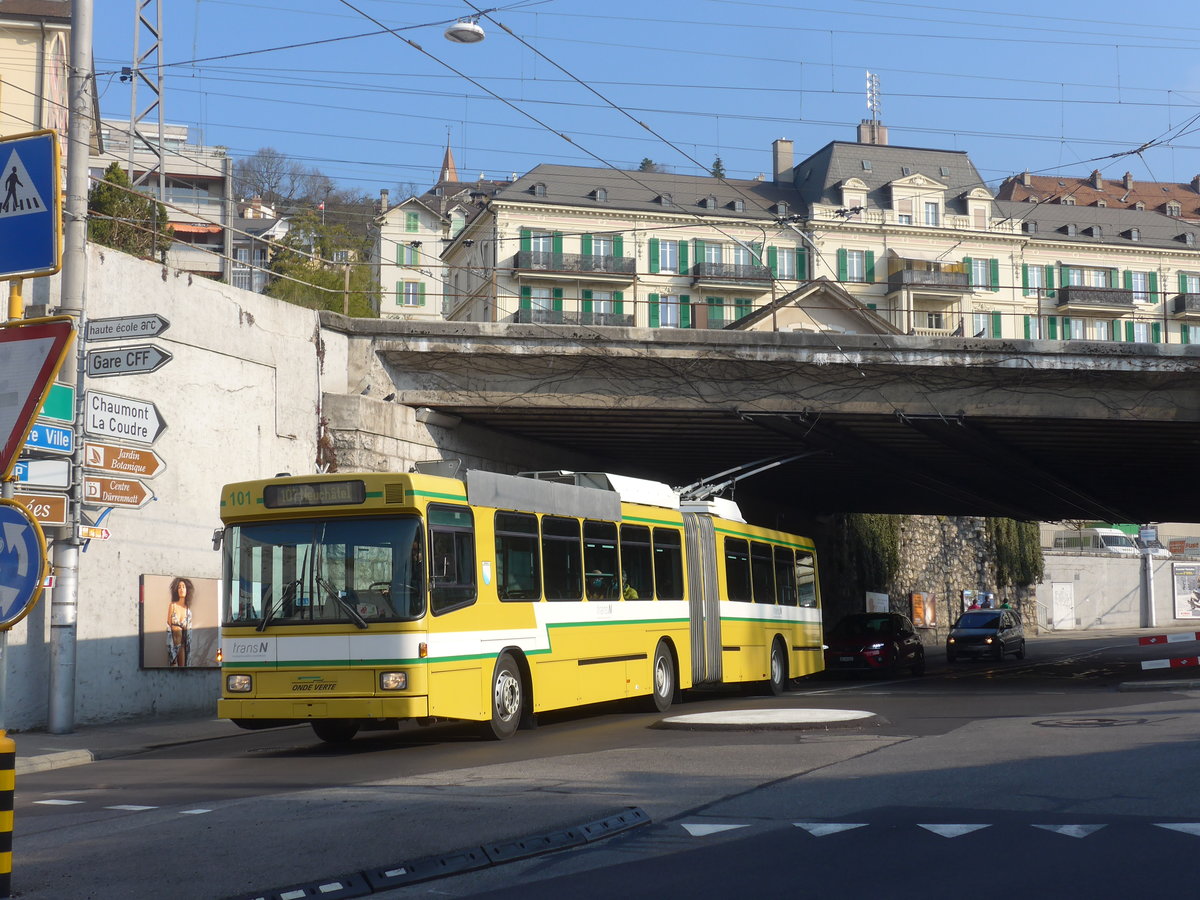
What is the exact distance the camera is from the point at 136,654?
715 inches

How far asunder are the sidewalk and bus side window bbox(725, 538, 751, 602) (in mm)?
7784

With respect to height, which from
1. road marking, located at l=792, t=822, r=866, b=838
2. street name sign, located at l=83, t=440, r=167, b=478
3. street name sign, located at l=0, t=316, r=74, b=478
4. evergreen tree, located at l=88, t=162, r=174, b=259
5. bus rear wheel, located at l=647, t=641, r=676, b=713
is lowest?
road marking, located at l=792, t=822, r=866, b=838

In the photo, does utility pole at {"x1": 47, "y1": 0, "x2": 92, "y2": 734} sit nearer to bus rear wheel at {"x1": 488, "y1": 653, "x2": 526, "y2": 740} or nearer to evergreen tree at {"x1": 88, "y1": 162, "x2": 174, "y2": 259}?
evergreen tree at {"x1": 88, "y1": 162, "x2": 174, "y2": 259}

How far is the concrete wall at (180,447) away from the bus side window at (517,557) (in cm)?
624

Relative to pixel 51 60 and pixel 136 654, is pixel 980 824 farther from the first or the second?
pixel 51 60

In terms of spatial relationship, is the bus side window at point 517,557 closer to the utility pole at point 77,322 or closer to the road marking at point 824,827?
the utility pole at point 77,322

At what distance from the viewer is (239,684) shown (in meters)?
13.5

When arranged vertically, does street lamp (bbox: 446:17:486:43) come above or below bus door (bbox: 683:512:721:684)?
above

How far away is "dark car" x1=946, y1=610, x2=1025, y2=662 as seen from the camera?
1475 inches

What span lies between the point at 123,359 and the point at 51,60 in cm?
2336

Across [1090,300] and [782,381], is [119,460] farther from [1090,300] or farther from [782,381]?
[1090,300]

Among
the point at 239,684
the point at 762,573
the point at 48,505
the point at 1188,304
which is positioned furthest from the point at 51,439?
the point at 1188,304

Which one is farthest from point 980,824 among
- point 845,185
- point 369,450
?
point 845,185

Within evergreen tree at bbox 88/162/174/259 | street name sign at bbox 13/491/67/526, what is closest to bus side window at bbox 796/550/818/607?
evergreen tree at bbox 88/162/174/259
